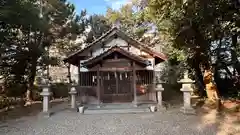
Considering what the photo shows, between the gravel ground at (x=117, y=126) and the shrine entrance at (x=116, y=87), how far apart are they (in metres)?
4.51

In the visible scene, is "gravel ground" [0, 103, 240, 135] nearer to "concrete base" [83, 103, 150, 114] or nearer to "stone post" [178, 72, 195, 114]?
"stone post" [178, 72, 195, 114]

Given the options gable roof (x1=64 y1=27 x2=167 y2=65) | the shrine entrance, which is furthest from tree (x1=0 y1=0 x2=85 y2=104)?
the shrine entrance

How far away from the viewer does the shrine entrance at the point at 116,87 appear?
1556cm

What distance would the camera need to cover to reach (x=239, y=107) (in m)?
12.0

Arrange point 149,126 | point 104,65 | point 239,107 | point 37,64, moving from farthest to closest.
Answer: point 37,64, point 104,65, point 239,107, point 149,126

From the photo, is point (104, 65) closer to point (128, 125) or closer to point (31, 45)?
point (31, 45)

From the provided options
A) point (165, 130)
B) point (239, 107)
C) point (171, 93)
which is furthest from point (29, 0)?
point (171, 93)

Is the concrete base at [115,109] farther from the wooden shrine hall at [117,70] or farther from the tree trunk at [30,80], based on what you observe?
the tree trunk at [30,80]

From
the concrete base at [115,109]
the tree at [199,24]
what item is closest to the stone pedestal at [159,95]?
the concrete base at [115,109]

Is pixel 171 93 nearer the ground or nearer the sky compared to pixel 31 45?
nearer the ground

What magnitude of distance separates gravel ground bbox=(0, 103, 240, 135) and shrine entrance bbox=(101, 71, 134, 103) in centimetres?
451

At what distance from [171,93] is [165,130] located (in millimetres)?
12728

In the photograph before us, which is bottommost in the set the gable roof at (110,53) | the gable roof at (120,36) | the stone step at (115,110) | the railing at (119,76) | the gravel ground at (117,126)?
the gravel ground at (117,126)

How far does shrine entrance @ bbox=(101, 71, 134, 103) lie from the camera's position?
1556cm
